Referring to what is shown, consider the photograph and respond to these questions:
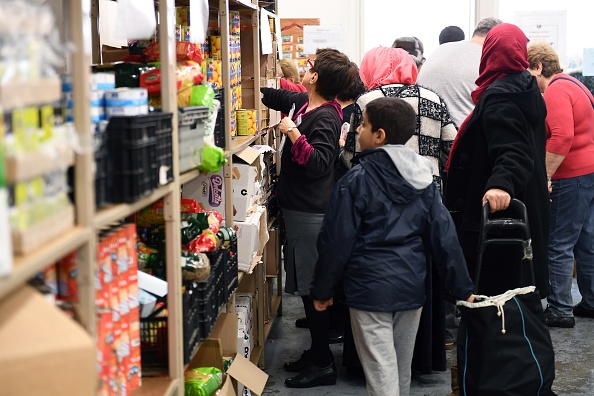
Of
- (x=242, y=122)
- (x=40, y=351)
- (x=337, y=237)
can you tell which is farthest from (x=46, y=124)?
(x=242, y=122)

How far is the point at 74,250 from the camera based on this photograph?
155 cm

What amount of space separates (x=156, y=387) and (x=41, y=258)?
0.94m

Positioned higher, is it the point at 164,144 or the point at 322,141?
the point at 164,144

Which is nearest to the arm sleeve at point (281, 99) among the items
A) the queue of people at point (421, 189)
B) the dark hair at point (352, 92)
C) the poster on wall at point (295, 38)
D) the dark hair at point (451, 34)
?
the queue of people at point (421, 189)

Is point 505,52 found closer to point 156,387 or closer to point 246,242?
point 246,242

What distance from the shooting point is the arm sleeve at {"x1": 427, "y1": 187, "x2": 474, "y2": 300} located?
9.66 feet

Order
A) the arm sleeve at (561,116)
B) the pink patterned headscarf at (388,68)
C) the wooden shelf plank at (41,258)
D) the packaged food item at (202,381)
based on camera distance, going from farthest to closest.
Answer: the arm sleeve at (561,116), the pink patterned headscarf at (388,68), the packaged food item at (202,381), the wooden shelf plank at (41,258)

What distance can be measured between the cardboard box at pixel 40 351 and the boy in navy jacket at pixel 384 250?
5.35 feet

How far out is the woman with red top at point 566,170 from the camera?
457 cm

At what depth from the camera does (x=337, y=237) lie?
9.55 ft

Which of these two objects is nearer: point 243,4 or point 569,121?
point 243,4

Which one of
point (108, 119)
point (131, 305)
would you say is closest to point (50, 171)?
point (108, 119)

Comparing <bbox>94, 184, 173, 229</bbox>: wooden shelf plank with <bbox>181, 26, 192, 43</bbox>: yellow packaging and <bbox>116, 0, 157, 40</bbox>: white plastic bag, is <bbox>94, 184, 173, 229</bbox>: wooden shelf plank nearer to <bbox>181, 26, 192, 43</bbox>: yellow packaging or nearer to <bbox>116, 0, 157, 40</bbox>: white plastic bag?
<bbox>116, 0, 157, 40</bbox>: white plastic bag

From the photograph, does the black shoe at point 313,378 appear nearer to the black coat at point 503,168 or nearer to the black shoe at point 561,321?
the black coat at point 503,168
